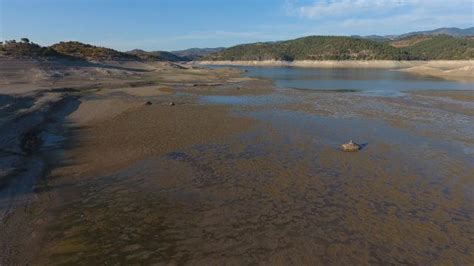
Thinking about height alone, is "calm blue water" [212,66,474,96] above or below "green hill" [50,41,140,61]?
below

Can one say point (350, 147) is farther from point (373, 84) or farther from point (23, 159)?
point (373, 84)

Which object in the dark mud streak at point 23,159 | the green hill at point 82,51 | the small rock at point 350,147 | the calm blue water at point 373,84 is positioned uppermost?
the green hill at point 82,51

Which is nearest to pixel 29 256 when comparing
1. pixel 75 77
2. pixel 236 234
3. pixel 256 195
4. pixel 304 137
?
pixel 236 234

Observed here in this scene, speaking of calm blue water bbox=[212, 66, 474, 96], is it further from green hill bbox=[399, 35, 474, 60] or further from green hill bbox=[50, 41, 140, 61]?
green hill bbox=[399, 35, 474, 60]

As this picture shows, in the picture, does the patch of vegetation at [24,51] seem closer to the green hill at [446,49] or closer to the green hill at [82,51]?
the green hill at [82,51]

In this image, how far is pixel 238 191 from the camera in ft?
40.7

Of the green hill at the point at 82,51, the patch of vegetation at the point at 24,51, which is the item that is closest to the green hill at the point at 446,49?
the green hill at the point at 82,51

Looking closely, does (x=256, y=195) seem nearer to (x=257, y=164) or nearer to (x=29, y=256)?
(x=257, y=164)

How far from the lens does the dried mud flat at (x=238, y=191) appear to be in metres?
8.77

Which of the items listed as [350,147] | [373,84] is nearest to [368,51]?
[373,84]

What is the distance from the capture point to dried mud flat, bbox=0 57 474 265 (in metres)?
8.77

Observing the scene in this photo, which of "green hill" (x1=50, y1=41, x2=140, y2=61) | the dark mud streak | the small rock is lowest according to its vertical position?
the small rock

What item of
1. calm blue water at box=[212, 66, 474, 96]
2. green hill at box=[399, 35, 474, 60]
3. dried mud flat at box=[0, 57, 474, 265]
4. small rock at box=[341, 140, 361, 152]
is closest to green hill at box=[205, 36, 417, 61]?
green hill at box=[399, 35, 474, 60]

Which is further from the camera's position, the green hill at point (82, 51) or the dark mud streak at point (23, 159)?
the green hill at point (82, 51)
